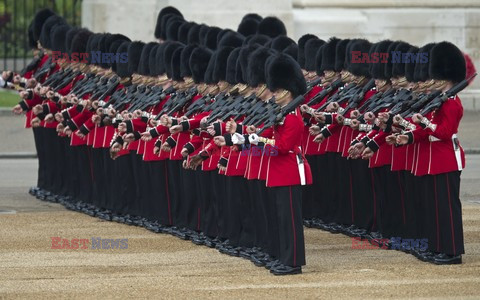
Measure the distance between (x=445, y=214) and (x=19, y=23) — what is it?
690 inches

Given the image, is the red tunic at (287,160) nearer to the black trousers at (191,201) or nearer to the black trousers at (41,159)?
the black trousers at (191,201)

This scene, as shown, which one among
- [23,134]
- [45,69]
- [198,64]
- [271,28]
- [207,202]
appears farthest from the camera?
[23,134]

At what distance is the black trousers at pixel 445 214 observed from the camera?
1197 centimetres

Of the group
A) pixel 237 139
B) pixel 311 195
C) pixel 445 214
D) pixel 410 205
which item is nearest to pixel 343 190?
pixel 311 195

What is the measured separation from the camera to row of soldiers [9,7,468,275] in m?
11.9

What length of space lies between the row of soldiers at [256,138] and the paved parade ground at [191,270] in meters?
0.24

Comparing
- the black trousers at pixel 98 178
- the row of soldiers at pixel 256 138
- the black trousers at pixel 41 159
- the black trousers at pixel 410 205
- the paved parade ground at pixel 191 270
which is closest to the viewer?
the paved parade ground at pixel 191 270

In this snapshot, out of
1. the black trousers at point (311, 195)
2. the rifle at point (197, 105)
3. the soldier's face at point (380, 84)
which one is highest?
the soldier's face at point (380, 84)

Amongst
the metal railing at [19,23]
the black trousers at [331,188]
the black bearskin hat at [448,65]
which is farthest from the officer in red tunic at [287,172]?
the metal railing at [19,23]

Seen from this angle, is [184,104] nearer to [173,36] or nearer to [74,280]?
[74,280]

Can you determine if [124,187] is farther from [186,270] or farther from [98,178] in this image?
[186,270]

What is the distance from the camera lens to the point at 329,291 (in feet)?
35.3

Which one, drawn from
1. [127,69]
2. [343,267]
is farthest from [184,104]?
[343,267]

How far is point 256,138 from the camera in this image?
11.6 meters
